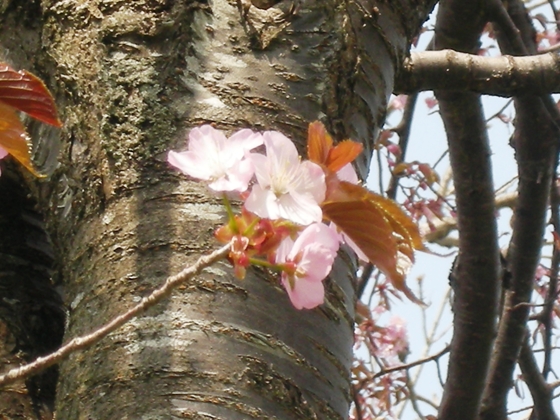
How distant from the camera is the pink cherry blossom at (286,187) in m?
→ 0.51

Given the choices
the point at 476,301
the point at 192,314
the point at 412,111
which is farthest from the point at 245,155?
the point at 412,111

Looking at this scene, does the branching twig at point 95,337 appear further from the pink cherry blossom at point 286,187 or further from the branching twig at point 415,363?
the branching twig at point 415,363

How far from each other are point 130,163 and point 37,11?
0.32 meters

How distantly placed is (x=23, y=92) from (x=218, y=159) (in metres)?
0.15

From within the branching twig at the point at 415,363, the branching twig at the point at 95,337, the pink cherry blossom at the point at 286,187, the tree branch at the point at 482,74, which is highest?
the tree branch at the point at 482,74

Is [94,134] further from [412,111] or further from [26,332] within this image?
[412,111]

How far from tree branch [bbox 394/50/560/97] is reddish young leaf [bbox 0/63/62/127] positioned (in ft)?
2.55

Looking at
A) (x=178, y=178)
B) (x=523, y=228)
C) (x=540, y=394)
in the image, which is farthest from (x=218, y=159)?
(x=540, y=394)

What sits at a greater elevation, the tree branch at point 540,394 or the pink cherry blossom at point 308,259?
the tree branch at point 540,394

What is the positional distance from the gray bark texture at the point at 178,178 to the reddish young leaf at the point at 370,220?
0.17 meters

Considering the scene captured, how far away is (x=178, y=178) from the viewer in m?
0.75

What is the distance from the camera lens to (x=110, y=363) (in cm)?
67

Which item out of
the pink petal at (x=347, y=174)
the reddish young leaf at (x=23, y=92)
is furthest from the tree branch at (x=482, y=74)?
the reddish young leaf at (x=23, y=92)

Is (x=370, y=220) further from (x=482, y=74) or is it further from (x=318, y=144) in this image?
(x=482, y=74)
